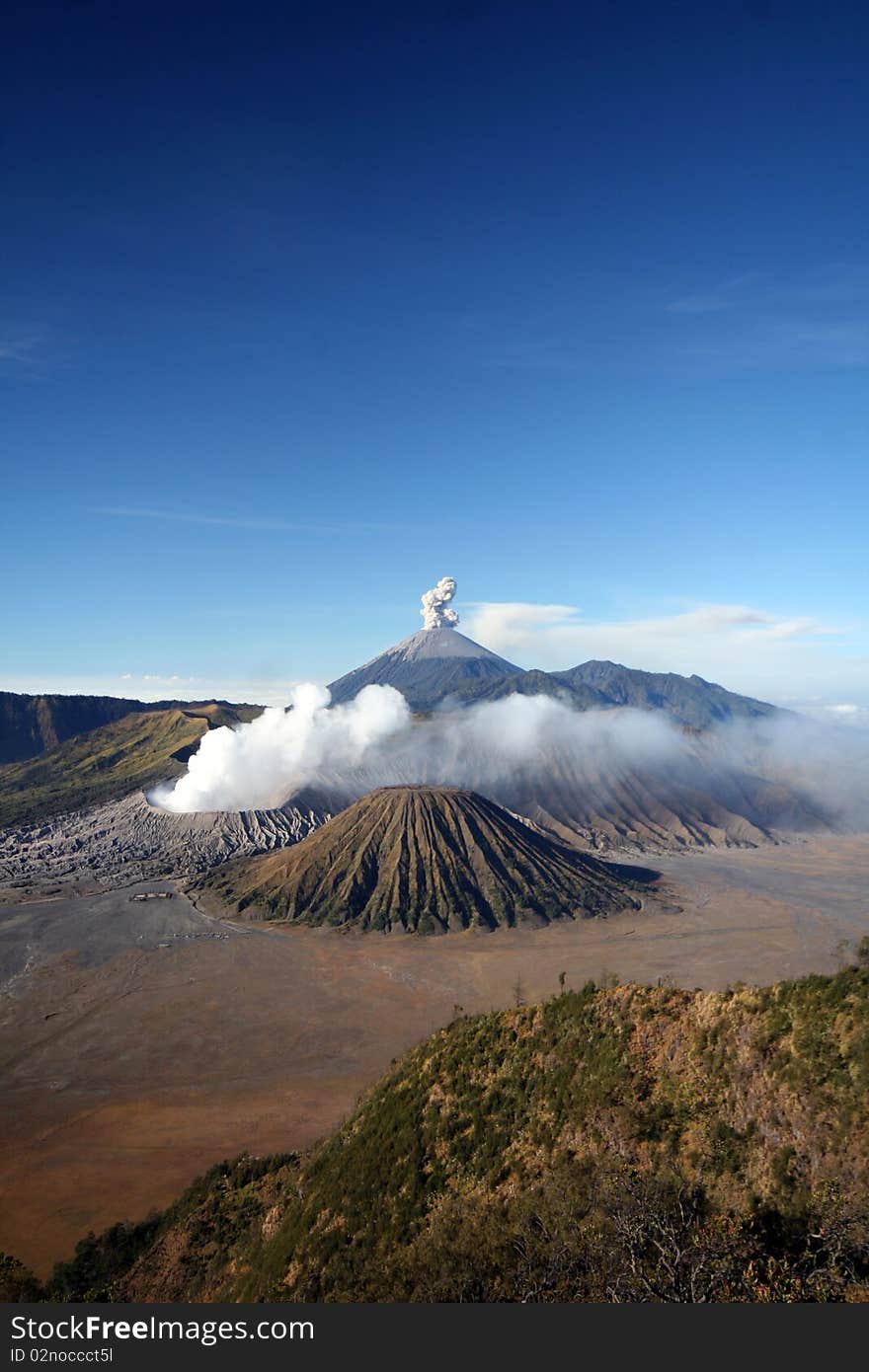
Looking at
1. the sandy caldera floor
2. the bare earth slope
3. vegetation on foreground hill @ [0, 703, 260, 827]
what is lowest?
the sandy caldera floor

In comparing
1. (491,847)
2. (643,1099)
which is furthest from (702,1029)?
(491,847)

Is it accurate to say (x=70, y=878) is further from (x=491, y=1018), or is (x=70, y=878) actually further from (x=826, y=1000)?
(x=826, y=1000)

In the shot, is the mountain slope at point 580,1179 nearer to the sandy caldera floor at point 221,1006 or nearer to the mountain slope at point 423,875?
the sandy caldera floor at point 221,1006

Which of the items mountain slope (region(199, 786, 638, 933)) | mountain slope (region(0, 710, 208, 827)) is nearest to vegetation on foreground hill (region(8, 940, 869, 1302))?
mountain slope (region(199, 786, 638, 933))

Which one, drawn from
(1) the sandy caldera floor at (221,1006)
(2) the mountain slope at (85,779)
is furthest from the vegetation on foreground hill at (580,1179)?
(2) the mountain slope at (85,779)

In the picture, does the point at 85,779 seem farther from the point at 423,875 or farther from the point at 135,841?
the point at 423,875

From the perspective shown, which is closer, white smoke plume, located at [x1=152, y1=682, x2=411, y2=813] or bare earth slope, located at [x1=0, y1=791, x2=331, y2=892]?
bare earth slope, located at [x1=0, y1=791, x2=331, y2=892]

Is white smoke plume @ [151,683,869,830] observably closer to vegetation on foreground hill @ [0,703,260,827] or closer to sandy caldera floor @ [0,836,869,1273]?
vegetation on foreground hill @ [0,703,260,827]
